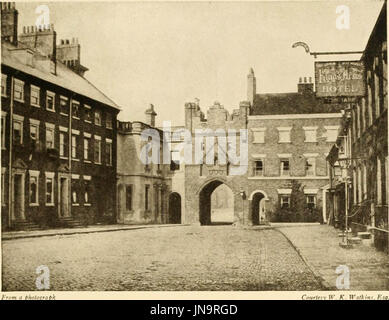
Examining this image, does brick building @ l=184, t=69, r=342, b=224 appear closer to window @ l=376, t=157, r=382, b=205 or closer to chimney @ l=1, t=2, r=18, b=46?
window @ l=376, t=157, r=382, b=205

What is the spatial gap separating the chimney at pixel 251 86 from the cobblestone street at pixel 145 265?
3.98m

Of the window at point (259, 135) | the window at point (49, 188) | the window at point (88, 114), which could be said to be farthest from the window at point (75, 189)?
the window at point (259, 135)

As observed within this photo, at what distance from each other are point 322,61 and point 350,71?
0.68 m

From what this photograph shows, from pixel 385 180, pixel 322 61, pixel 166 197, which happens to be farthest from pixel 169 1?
pixel 166 197

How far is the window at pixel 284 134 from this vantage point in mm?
16250

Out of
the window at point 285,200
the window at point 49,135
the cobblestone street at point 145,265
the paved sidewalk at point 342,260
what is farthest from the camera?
the window at point 285,200

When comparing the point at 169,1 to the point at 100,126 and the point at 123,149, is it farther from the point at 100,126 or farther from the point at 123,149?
the point at 123,149

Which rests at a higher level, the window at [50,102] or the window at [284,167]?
the window at [50,102]

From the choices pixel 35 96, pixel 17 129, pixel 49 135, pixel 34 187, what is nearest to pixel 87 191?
pixel 34 187

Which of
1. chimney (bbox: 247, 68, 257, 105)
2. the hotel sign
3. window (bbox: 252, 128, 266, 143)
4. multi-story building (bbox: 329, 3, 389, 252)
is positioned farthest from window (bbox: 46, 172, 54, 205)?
multi-story building (bbox: 329, 3, 389, 252)

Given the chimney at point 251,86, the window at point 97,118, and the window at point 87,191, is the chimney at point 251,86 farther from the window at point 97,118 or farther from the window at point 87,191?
the window at point 87,191

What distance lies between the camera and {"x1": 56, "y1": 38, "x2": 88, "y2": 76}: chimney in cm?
1339

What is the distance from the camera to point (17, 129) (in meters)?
13.0

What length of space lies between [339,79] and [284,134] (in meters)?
4.19
